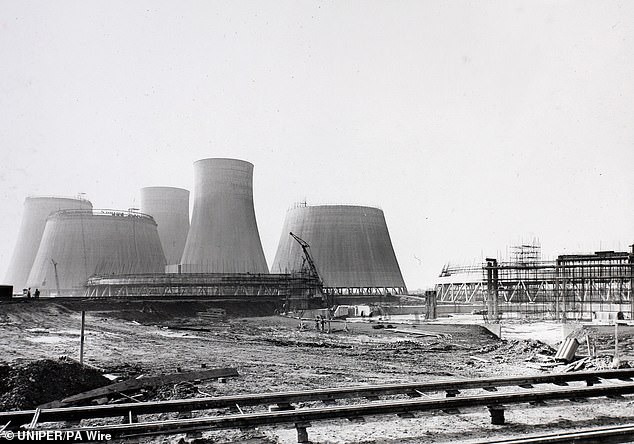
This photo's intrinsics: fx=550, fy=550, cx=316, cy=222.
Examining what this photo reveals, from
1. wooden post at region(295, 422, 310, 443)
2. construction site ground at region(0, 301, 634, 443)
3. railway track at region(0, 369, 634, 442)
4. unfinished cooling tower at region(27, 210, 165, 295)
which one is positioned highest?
unfinished cooling tower at region(27, 210, 165, 295)

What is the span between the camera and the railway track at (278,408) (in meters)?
4.16

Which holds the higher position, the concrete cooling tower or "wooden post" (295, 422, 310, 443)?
the concrete cooling tower

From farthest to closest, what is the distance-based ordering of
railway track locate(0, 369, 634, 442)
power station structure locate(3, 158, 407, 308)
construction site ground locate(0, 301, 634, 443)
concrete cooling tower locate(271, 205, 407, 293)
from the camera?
concrete cooling tower locate(271, 205, 407, 293)
power station structure locate(3, 158, 407, 308)
construction site ground locate(0, 301, 634, 443)
railway track locate(0, 369, 634, 442)

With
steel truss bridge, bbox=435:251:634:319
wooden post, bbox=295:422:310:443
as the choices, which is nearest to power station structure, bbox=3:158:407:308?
steel truss bridge, bbox=435:251:634:319

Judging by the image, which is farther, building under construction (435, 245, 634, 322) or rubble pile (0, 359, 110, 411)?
building under construction (435, 245, 634, 322)

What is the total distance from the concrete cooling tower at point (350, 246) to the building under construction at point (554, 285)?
5.23m

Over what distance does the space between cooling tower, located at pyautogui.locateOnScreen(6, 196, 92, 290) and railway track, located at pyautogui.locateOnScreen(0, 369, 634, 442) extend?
86.9 ft

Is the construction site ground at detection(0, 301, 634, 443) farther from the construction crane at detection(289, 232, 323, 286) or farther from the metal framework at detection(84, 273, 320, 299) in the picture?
the construction crane at detection(289, 232, 323, 286)

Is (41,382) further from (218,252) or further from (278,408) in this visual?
(218,252)

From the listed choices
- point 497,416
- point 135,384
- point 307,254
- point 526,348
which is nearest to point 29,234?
point 307,254

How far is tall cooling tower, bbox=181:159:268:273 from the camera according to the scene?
24.8 metres

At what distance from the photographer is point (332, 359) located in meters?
10.6

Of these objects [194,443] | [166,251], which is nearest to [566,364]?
[194,443]

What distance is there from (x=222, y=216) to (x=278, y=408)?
2016 cm
